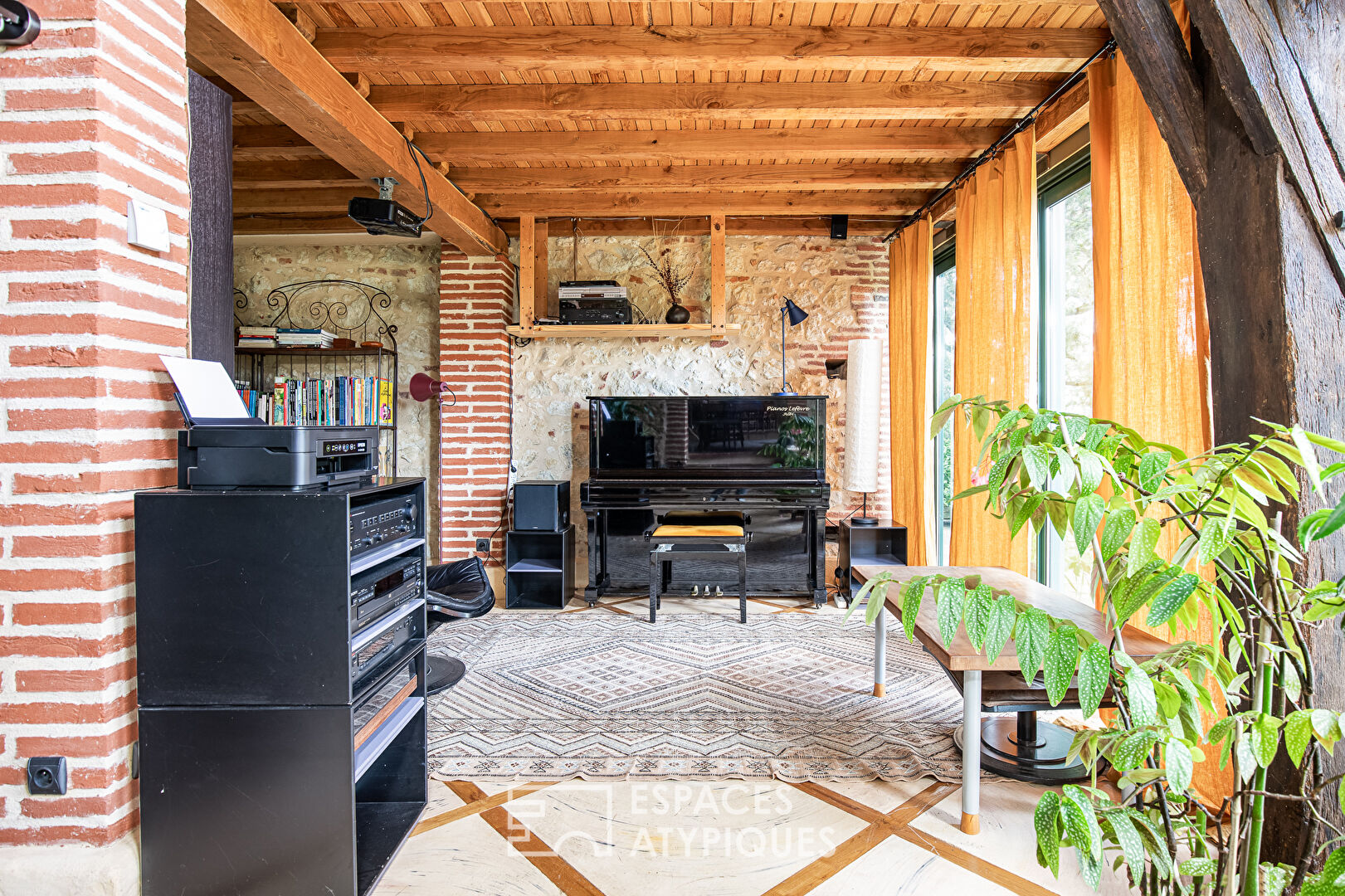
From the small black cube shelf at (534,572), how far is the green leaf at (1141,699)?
12.7 ft

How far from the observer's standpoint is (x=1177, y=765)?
817 mm

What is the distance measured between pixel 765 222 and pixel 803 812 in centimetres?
398

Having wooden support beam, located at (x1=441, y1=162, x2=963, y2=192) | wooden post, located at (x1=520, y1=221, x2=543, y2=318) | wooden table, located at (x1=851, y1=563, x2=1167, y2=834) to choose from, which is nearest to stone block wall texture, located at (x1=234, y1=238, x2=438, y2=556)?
wooden post, located at (x1=520, y1=221, x2=543, y2=318)

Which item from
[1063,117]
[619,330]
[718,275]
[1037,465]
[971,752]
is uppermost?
[1063,117]

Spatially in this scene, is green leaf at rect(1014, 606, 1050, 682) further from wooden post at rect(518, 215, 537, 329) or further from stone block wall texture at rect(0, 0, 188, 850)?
wooden post at rect(518, 215, 537, 329)

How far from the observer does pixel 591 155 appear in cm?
354

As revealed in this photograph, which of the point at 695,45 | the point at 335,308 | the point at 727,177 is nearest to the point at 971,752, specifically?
the point at 695,45

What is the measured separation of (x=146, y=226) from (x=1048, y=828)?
2.06m

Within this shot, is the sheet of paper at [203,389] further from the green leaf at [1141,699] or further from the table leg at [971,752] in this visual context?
the table leg at [971,752]

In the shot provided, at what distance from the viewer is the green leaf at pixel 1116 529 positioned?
0.89 metres

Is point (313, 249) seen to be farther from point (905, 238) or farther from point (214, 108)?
point (905, 238)

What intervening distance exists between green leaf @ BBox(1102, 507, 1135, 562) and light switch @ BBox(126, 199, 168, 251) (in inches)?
77.6

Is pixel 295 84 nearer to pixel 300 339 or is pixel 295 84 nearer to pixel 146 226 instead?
pixel 146 226

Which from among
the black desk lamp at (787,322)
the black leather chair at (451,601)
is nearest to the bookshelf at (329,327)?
the black leather chair at (451,601)
